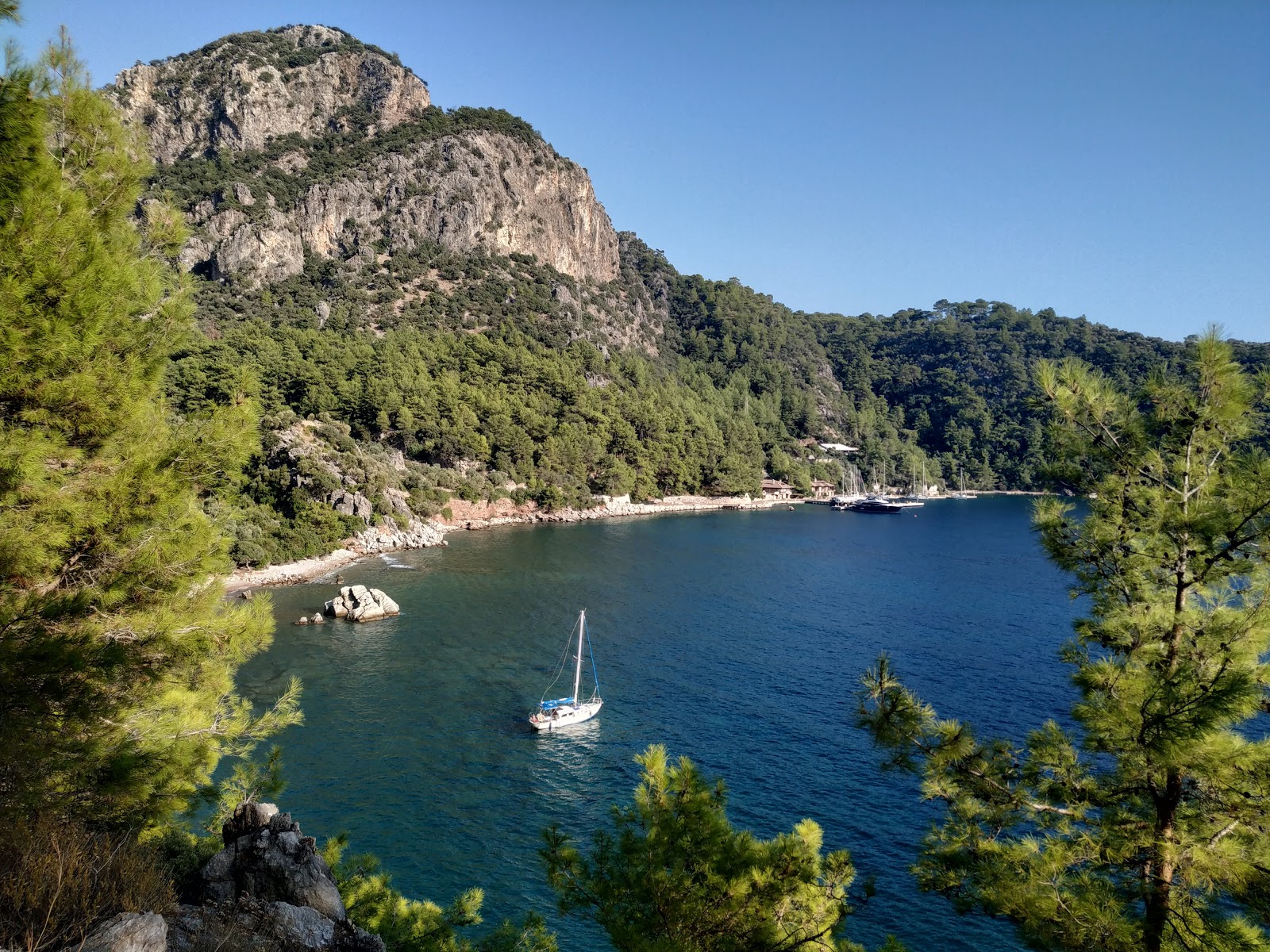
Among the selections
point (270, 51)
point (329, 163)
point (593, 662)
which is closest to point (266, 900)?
point (593, 662)

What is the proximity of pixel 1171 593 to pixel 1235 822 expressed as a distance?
1.86 metres

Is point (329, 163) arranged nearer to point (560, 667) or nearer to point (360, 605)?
point (360, 605)

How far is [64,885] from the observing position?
5.38 meters

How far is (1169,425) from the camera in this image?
20.7 ft

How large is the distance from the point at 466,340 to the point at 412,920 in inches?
3101

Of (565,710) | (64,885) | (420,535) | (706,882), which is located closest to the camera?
(64,885)

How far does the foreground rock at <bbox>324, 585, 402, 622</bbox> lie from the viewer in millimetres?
33062

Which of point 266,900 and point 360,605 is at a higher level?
point 266,900

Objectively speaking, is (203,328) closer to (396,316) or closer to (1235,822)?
(396,316)

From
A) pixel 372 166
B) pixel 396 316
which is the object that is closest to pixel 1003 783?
pixel 396 316

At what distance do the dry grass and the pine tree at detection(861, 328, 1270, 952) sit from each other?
6783 mm

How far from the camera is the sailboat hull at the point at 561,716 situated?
22.5 meters

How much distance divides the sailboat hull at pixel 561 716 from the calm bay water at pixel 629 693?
1.10 feet

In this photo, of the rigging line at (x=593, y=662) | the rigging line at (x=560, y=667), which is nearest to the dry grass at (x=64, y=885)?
the rigging line at (x=560, y=667)
